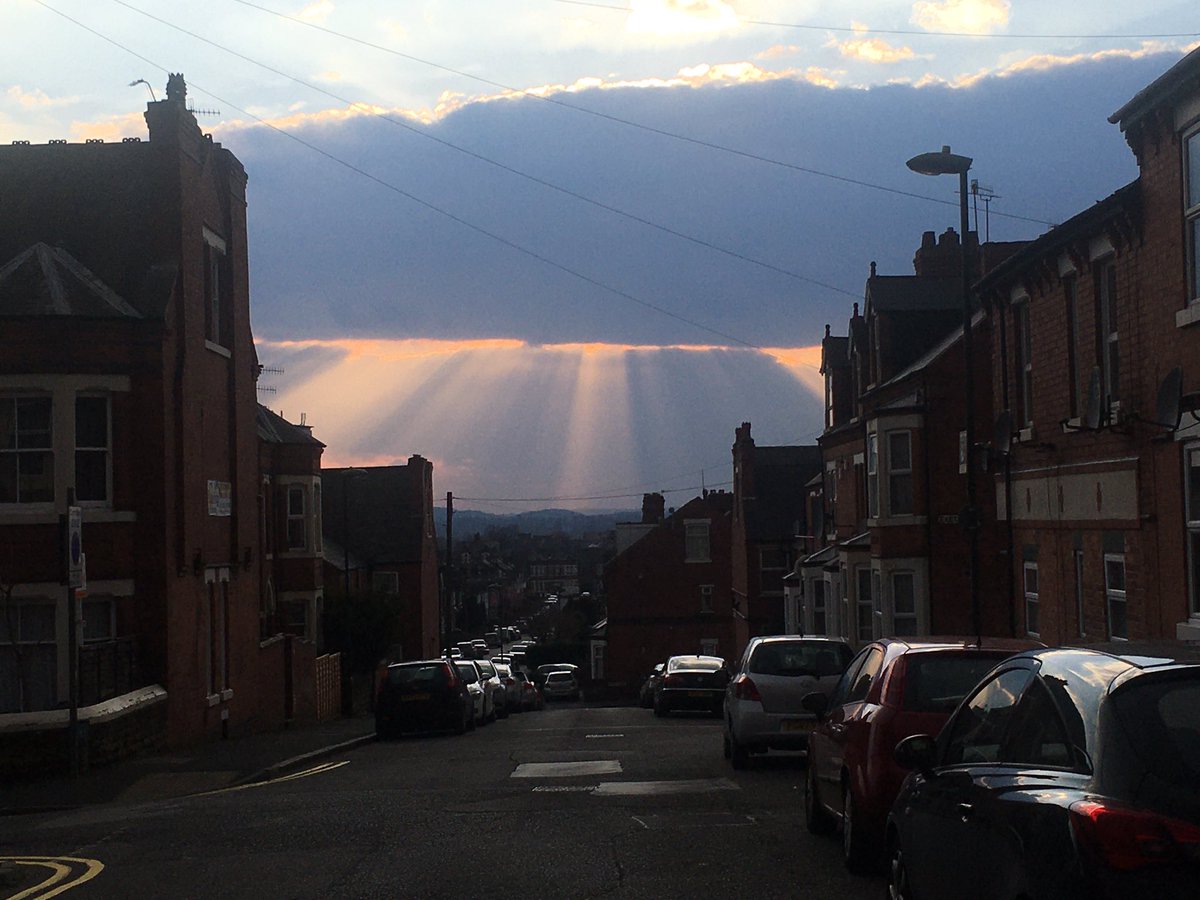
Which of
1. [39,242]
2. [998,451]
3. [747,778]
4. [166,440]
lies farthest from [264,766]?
[998,451]

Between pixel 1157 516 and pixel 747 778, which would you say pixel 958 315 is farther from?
pixel 747 778

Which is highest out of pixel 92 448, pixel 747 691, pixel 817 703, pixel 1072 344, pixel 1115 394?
pixel 1072 344

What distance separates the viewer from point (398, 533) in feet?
208

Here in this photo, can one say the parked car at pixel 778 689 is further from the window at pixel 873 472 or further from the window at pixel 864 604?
the window at pixel 864 604

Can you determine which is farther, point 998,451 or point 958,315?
point 958,315

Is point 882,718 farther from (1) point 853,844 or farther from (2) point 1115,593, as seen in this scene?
(2) point 1115,593

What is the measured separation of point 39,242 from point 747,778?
16.0m

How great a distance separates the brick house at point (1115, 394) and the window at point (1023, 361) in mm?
24

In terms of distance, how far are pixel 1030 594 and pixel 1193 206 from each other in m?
8.30

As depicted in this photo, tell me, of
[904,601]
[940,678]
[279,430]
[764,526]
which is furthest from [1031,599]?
[764,526]

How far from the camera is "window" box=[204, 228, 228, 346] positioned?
85.9 feet

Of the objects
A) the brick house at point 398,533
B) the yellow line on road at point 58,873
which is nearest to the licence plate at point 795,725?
the yellow line on road at point 58,873

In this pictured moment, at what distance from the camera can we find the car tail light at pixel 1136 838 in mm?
4426

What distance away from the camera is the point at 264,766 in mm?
19938
